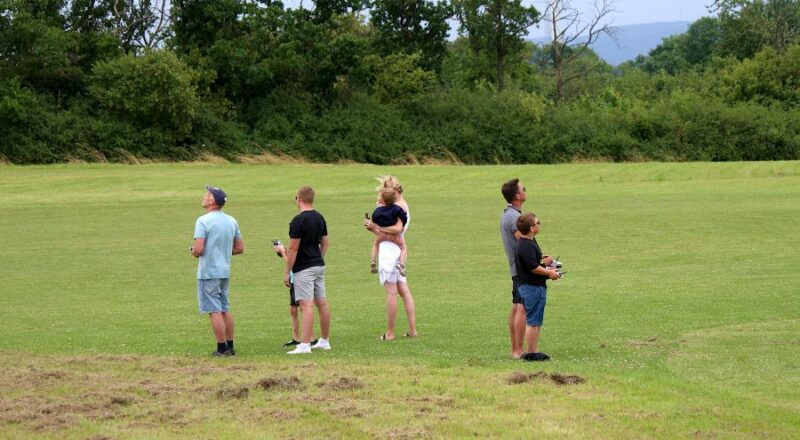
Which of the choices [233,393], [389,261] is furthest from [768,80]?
[233,393]

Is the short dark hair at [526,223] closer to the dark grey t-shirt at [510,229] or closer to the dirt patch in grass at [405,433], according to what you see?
the dark grey t-shirt at [510,229]

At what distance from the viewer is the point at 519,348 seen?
12578 mm

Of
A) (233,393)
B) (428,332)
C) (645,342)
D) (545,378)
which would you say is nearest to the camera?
(233,393)

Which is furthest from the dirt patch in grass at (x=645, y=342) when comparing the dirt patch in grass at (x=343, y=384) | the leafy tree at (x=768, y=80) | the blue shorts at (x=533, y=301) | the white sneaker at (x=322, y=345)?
the leafy tree at (x=768, y=80)

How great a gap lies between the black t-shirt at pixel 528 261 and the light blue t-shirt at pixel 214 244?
3.27 meters

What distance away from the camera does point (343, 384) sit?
34.7ft

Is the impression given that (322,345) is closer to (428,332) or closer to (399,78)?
(428,332)

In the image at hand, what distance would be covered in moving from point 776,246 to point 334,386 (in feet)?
61.0

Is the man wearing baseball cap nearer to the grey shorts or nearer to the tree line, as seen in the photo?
the grey shorts

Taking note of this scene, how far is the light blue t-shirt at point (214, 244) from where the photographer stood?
1295 centimetres

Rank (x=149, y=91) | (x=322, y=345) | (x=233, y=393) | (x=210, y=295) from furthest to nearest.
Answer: (x=149, y=91) → (x=322, y=345) → (x=210, y=295) → (x=233, y=393)

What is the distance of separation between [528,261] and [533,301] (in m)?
0.47

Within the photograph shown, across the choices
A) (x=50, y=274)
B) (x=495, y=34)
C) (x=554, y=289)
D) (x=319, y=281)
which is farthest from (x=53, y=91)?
(x=319, y=281)

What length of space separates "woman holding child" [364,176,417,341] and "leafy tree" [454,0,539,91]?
222 ft
